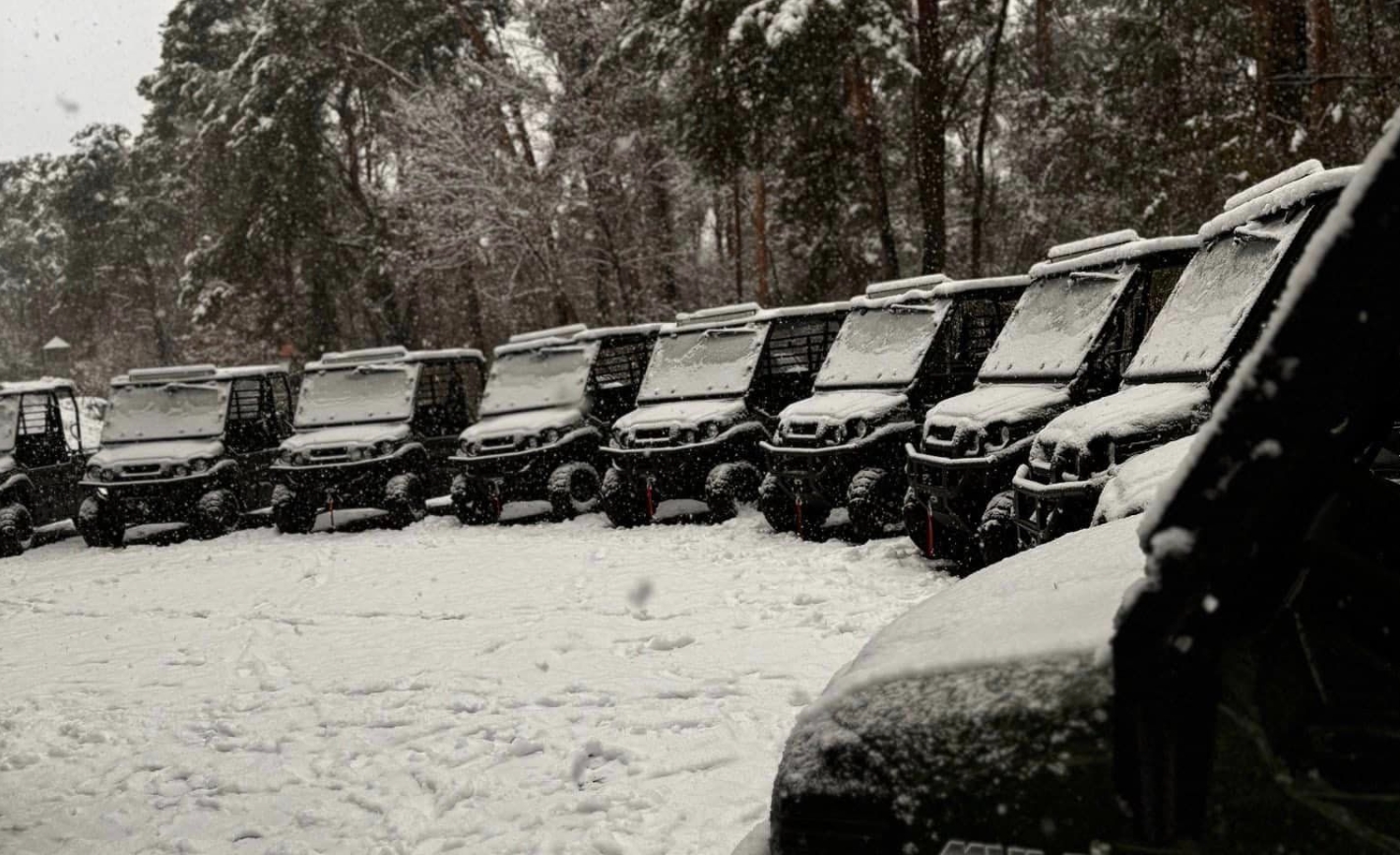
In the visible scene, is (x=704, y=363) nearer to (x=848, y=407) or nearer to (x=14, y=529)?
(x=848, y=407)

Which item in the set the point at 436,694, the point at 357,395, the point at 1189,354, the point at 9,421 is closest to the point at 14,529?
the point at 9,421

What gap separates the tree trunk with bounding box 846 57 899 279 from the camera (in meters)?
20.6

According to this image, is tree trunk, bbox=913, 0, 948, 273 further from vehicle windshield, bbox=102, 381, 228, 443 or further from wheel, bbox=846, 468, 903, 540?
vehicle windshield, bbox=102, 381, 228, 443

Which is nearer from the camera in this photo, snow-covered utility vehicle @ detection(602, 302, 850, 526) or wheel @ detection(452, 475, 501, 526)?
snow-covered utility vehicle @ detection(602, 302, 850, 526)

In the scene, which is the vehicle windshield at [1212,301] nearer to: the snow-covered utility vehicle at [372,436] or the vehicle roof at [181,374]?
the snow-covered utility vehicle at [372,436]

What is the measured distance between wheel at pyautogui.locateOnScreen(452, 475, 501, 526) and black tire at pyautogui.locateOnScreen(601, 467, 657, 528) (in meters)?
1.92

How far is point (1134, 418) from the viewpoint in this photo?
6508mm

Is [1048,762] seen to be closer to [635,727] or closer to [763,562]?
[635,727]

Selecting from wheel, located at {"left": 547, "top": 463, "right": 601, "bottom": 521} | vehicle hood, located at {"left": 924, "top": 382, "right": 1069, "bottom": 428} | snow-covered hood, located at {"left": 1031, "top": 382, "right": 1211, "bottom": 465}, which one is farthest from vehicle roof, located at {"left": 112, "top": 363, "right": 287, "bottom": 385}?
snow-covered hood, located at {"left": 1031, "top": 382, "right": 1211, "bottom": 465}

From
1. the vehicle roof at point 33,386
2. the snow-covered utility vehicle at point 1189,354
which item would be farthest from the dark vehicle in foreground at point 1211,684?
the vehicle roof at point 33,386

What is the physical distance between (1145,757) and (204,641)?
8585 mm

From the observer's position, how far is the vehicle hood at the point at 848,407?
10.2 m

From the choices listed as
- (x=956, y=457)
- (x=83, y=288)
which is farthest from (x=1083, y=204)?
(x=83, y=288)

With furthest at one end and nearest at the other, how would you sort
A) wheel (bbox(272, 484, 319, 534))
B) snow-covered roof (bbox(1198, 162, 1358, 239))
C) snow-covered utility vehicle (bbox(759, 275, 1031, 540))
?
wheel (bbox(272, 484, 319, 534)) < snow-covered utility vehicle (bbox(759, 275, 1031, 540)) < snow-covered roof (bbox(1198, 162, 1358, 239))
